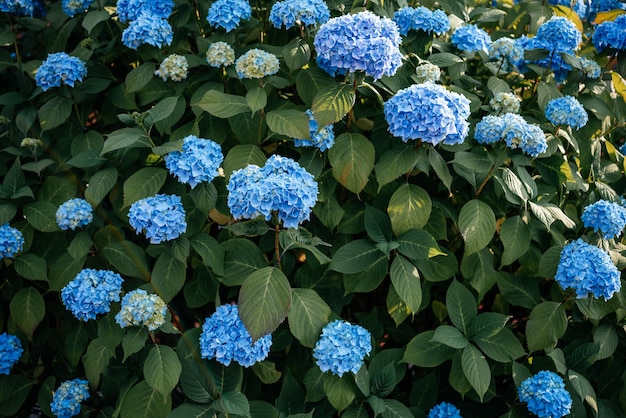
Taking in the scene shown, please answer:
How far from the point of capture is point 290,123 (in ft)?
8.26

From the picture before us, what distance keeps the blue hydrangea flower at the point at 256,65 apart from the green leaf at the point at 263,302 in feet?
2.74

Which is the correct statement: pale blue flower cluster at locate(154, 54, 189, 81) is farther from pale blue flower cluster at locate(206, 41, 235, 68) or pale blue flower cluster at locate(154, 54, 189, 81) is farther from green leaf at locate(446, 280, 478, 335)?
green leaf at locate(446, 280, 478, 335)

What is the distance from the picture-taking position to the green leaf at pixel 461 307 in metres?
2.55

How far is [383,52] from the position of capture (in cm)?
238

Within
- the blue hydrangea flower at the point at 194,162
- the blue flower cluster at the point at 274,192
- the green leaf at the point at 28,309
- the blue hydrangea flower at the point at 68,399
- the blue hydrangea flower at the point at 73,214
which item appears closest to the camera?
the blue flower cluster at the point at 274,192

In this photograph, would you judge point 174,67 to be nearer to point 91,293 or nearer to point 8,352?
point 91,293

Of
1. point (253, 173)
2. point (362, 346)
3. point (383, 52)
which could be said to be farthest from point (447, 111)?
point (362, 346)

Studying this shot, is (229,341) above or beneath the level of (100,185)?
beneath

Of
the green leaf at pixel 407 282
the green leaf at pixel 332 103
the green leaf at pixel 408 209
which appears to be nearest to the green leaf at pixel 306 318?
the green leaf at pixel 407 282

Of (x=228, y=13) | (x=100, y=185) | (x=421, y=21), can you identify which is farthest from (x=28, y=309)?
(x=421, y=21)

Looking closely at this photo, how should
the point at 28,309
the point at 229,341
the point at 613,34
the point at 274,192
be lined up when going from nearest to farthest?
the point at 274,192 < the point at 229,341 < the point at 28,309 < the point at 613,34

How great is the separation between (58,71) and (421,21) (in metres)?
1.67

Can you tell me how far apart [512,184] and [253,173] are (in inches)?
41.7

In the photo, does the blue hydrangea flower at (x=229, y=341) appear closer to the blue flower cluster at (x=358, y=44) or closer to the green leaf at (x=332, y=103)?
the green leaf at (x=332, y=103)
